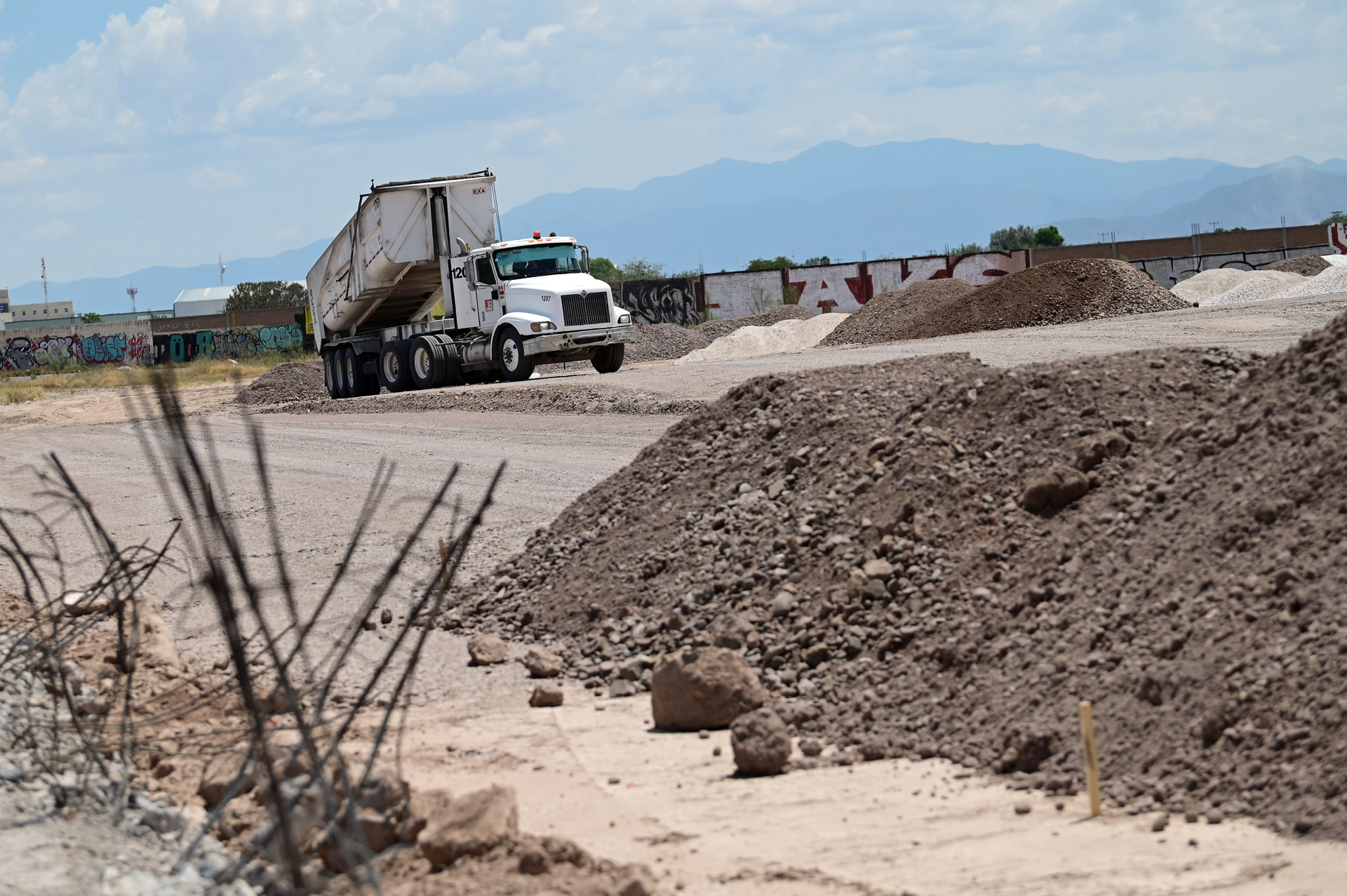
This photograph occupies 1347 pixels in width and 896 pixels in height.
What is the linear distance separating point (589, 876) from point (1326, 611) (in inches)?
103

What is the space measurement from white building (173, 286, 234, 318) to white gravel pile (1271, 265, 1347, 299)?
4018 inches

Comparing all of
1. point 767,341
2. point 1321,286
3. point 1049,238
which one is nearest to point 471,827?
point 1321,286

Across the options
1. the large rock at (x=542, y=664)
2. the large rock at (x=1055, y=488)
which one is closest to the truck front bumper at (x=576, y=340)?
the large rock at (x=542, y=664)

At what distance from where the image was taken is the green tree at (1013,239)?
101438 mm

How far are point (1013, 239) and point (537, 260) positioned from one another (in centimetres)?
8824

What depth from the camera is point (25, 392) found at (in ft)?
117

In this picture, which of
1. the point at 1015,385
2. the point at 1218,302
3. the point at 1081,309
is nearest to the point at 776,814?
the point at 1015,385

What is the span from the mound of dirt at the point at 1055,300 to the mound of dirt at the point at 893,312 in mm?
1397

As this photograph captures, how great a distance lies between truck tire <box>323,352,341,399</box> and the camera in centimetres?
2947

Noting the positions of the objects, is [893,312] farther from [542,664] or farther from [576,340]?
[542,664]

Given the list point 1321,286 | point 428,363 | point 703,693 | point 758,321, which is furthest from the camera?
point 758,321

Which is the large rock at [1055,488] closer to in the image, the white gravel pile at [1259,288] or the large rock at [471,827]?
the large rock at [471,827]

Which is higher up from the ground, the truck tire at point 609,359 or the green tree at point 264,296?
the green tree at point 264,296

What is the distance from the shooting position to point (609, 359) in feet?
84.5
